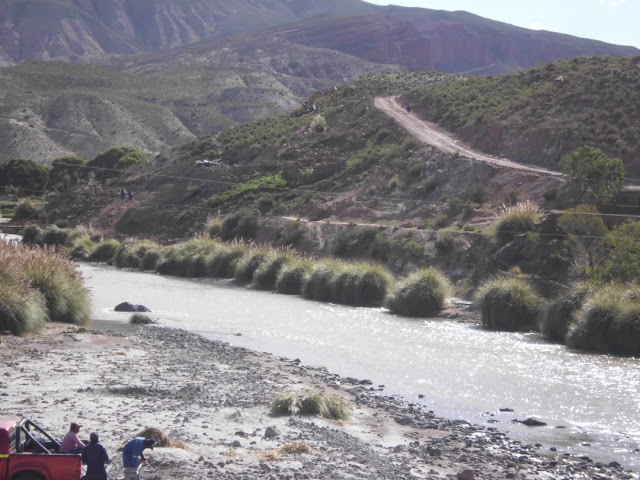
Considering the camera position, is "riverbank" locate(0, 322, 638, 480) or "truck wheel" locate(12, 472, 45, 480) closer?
"truck wheel" locate(12, 472, 45, 480)

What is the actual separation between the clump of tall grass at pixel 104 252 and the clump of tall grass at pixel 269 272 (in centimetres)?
1846

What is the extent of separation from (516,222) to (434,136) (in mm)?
26855

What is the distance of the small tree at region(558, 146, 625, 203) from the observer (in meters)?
41.5

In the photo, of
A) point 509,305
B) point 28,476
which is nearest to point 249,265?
point 509,305

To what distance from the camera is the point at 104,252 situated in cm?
6216

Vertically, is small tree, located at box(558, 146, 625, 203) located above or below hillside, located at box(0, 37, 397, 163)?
below

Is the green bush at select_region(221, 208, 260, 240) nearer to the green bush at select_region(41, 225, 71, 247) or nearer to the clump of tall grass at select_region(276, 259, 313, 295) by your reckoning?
the green bush at select_region(41, 225, 71, 247)

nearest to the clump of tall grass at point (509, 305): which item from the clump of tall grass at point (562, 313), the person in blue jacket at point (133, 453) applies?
the clump of tall grass at point (562, 313)

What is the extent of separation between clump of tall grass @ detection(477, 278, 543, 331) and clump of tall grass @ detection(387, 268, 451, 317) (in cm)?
305

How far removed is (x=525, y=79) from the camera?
74.5 metres

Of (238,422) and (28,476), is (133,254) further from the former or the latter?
(28,476)

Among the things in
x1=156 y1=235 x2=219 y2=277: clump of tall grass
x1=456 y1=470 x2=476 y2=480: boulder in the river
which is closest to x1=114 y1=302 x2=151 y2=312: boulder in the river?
x1=156 y1=235 x2=219 y2=277: clump of tall grass

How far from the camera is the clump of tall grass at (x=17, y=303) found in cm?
2338

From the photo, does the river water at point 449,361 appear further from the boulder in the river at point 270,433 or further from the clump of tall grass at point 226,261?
the clump of tall grass at point 226,261
